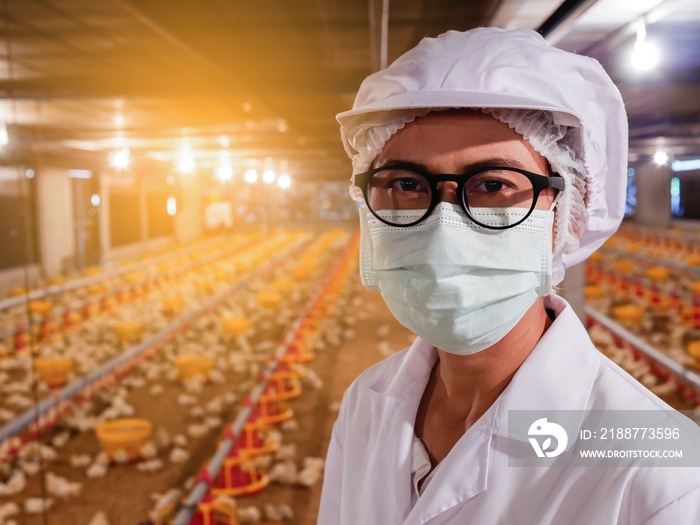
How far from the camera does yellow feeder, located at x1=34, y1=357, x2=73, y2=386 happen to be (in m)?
5.93

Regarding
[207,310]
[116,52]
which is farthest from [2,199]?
[116,52]

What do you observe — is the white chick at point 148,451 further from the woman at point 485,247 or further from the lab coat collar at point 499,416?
the lab coat collar at point 499,416

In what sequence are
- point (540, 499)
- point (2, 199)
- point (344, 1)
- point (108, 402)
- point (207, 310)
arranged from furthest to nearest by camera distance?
point (2, 199) < point (207, 310) < point (108, 402) < point (344, 1) < point (540, 499)

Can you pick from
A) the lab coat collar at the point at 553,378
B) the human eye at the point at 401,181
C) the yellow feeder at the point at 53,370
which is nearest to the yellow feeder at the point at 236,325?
the yellow feeder at the point at 53,370

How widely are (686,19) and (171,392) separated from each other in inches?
255

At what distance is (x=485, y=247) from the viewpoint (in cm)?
130

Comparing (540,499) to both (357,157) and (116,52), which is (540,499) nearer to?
(357,157)

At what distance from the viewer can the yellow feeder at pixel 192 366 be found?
651 cm

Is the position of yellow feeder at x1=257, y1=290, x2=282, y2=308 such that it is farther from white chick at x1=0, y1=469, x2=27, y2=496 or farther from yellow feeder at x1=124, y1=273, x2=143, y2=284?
white chick at x1=0, y1=469, x2=27, y2=496

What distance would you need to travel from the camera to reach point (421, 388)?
61.5 inches

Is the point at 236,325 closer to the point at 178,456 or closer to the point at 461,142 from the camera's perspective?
the point at 178,456

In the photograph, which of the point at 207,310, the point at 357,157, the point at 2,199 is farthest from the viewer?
the point at 2,199

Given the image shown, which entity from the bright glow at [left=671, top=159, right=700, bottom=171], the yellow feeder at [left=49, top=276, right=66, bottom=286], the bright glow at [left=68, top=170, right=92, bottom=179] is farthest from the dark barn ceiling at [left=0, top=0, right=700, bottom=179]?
the bright glow at [left=671, top=159, right=700, bottom=171]

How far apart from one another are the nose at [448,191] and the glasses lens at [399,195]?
0.04 metres
